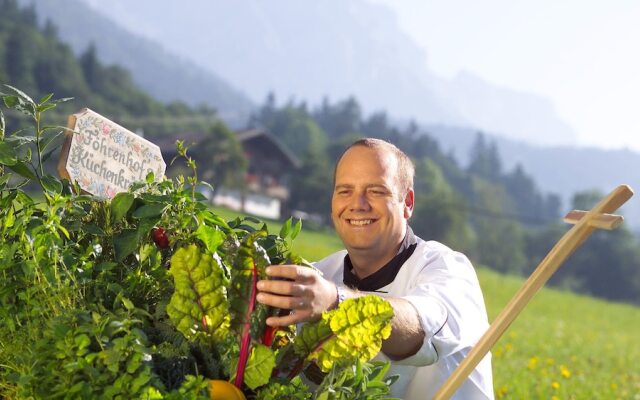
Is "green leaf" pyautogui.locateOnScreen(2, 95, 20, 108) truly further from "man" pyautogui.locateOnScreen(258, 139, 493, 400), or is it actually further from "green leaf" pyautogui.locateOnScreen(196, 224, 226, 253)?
"man" pyautogui.locateOnScreen(258, 139, 493, 400)

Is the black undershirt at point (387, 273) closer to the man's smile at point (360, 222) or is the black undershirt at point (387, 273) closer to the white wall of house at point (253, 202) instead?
the man's smile at point (360, 222)

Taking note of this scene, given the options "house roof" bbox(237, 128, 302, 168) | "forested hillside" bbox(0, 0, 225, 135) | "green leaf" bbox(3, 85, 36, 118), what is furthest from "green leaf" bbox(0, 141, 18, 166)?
"forested hillside" bbox(0, 0, 225, 135)

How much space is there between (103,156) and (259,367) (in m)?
1.01

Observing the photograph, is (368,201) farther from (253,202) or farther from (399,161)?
(253,202)

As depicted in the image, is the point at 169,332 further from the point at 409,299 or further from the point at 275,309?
the point at 409,299

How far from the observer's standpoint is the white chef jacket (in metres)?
2.10

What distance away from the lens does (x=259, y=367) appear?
67.4 inches

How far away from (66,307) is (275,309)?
45 cm

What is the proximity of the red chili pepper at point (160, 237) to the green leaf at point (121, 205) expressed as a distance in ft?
0.30

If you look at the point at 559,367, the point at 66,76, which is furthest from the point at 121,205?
the point at 66,76

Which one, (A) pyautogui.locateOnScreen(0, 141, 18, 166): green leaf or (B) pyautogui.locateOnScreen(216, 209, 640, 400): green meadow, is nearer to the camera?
(A) pyautogui.locateOnScreen(0, 141, 18, 166): green leaf

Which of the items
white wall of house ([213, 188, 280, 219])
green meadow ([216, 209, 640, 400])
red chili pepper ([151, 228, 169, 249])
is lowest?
white wall of house ([213, 188, 280, 219])

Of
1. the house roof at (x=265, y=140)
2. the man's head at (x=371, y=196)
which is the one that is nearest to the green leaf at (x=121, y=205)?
the man's head at (x=371, y=196)

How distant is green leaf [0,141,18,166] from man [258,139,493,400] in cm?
96
